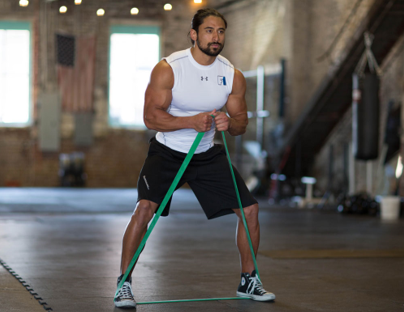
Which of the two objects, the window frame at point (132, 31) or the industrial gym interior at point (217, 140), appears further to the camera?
the window frame at point (132, 31)

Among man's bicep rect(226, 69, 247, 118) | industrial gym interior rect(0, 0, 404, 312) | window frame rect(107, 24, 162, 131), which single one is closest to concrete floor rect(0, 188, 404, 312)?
industrial gym interior rect(0, 0, 404, 312)

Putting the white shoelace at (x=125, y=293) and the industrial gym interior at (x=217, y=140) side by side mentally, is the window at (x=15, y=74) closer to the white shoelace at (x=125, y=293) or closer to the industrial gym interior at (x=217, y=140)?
the industrial gym interior at (x=217, y=140)

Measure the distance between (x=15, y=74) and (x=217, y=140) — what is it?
18.3ft

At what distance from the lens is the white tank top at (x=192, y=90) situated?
3188 millimetres

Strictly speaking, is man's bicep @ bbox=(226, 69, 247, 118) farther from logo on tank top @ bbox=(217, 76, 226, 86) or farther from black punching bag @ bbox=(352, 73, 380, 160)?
black punching bag @ bbox=(352, 73, 380, 160)

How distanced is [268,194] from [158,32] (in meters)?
6.69

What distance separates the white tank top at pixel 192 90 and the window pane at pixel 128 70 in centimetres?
1431

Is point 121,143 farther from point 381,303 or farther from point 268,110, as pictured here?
point 381,303

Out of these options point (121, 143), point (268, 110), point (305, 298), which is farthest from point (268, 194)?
point (305, 298)

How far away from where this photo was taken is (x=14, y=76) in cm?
1698

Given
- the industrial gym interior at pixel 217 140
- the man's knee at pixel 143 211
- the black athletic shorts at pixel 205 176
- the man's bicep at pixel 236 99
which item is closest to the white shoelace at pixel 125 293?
the industrial gym interior at pixel 217 140

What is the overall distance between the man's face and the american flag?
1361 centimetres

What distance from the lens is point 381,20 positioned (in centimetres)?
988

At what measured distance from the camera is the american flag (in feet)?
53.5
